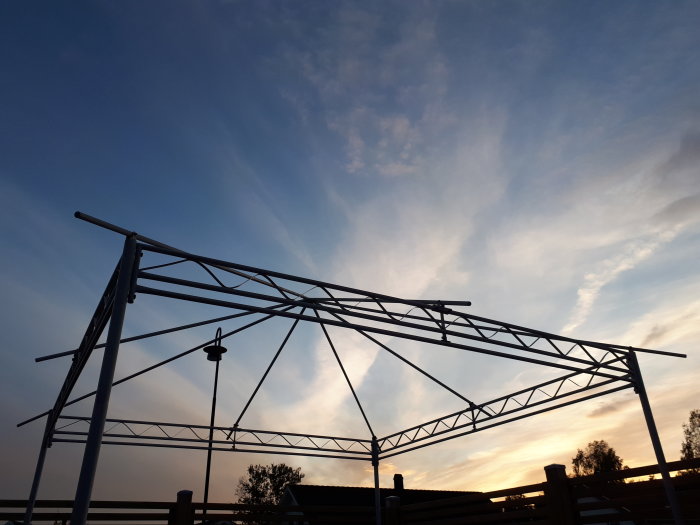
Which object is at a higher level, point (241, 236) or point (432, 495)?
point (241, 236)

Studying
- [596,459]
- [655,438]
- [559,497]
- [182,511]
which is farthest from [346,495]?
[596,459]

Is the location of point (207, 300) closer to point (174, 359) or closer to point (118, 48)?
point (174, 359)

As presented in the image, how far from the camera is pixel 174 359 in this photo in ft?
37.2

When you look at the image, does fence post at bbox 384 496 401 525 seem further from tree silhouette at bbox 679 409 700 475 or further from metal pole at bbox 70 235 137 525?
tree silhouette at bbox 679 409 700 475

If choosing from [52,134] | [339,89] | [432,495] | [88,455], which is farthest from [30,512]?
[432,495]

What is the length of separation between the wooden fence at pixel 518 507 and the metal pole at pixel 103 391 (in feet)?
20.6

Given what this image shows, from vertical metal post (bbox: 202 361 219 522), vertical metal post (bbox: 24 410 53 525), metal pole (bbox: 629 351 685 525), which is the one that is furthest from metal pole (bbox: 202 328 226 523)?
metal pole (bbox: 629 351 685 525)

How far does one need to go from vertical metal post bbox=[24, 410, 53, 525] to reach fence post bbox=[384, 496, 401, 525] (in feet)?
27.8

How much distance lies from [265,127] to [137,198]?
3.90 m

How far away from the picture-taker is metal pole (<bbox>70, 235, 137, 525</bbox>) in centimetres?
591

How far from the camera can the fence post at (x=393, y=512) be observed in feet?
44.7

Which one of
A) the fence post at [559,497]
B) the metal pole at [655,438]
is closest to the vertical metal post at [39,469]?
the fence post at [559,497]

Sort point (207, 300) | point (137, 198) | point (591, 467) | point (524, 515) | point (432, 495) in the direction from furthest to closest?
point (591, 467)
point (432, 495)
point (137, 198)
point (524, 515)
point (207, 300)

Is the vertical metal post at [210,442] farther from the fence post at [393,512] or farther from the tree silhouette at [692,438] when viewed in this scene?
the tree silhouette at [692,438]
